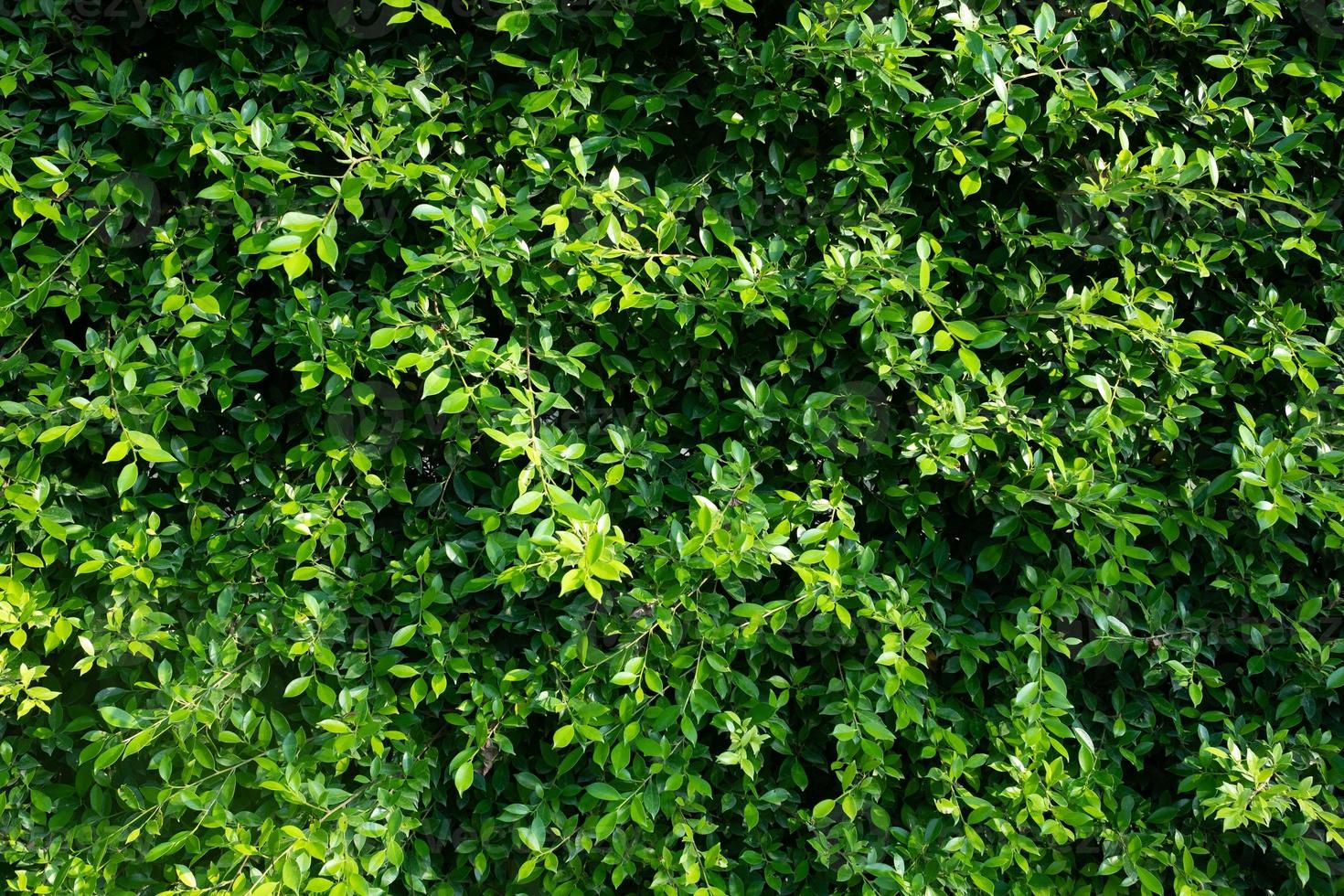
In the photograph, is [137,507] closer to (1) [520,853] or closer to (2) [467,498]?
(2) [467,498]

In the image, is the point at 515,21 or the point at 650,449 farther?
the point at 650,449

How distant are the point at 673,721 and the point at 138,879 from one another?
1336 millimetres

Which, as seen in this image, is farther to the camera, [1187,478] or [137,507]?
[1187,478]

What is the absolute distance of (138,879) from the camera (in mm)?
2387

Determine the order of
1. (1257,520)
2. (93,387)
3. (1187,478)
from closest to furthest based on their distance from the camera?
(93,387) → (1257,520) → (1187,478)

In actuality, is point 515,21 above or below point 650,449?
above

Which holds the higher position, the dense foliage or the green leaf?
the green leaf

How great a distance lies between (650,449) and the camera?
7.79 ft

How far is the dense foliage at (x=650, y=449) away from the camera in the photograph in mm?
2264

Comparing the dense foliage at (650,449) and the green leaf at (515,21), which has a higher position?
the green leaf at (515,21)

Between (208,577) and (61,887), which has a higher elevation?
(208,577)

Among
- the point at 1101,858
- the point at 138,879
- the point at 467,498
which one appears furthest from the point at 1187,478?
the point at 138,879

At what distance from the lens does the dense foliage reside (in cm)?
226

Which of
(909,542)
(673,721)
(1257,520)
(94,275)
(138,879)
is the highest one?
(94,275)
